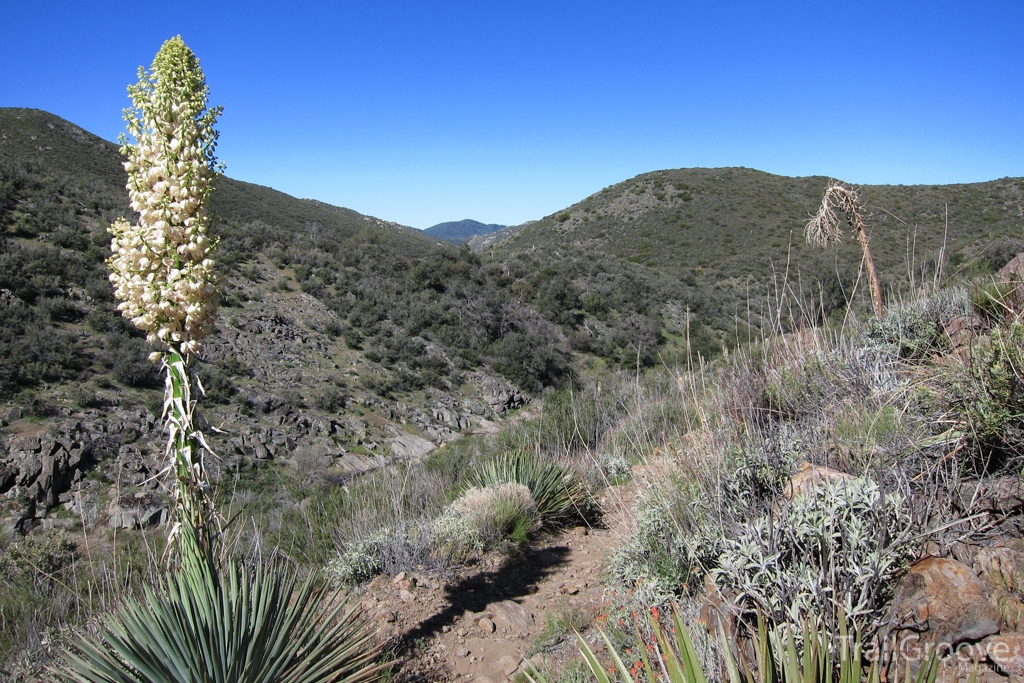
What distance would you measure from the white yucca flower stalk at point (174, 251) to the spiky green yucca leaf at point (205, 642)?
0.18 metres

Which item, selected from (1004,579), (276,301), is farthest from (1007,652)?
(276,301)

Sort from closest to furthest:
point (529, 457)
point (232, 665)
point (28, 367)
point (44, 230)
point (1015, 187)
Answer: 1. point (232, 665)
2. point (529, 457)
3. point (28, 367)
4. point (44, 230)
5. point (1015, 187)

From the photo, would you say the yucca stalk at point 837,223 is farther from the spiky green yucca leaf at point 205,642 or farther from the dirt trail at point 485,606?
the spiky green yucca leaf at point 205,642

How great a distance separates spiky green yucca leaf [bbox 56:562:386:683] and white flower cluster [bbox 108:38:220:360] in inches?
37.8

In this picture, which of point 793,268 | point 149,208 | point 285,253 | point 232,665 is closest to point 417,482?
point 232,665

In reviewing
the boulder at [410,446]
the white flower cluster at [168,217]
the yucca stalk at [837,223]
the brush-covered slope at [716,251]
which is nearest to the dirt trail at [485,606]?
the white flower cluster at [168,217]

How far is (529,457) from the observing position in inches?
228

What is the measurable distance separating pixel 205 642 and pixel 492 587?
7.72 ft

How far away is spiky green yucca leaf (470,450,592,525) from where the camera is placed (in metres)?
5.28

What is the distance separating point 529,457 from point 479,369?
898 centimetres

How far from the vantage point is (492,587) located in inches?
165

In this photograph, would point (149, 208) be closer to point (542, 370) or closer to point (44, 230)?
point (542, 370)

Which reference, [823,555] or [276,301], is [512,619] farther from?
[276,301]

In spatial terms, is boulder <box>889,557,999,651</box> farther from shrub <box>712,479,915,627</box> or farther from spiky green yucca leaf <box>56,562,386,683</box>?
spiky green yucca leaf <box>56,562,386,683</box>
